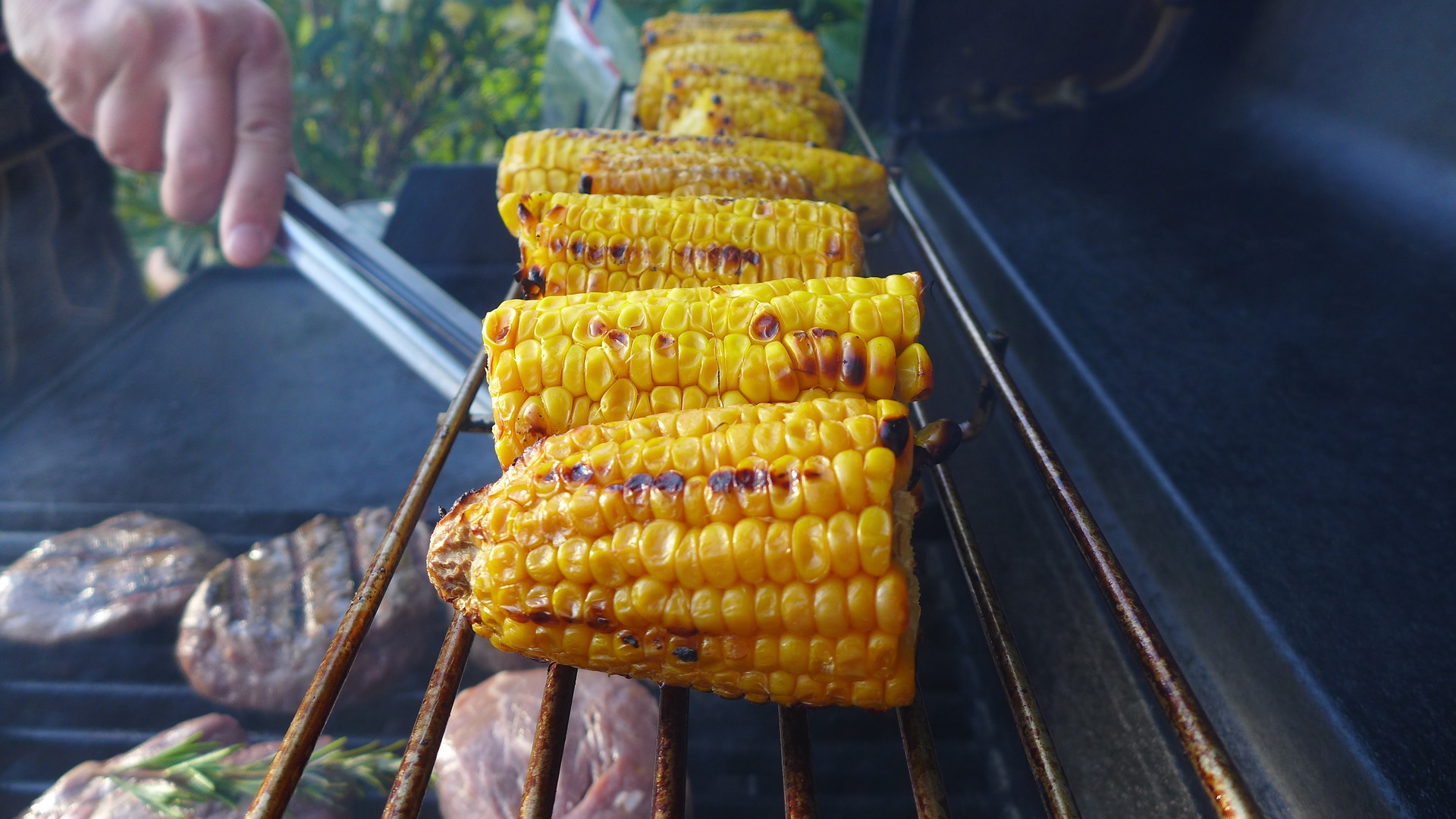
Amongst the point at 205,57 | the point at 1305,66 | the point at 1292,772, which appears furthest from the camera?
→ the point at 1305,66

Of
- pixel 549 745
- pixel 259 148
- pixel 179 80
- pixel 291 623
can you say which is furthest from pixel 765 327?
pixel 179 80

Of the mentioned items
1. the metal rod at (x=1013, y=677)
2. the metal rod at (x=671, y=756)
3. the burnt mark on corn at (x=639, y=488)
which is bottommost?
the metal rod at (x=671, y=756)

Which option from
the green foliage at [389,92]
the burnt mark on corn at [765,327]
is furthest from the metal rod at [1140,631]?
the green foliage at [389,92]

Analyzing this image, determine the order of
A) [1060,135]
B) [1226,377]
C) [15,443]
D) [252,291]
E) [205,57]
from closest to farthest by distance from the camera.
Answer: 1. [1226,377]
2. [205,57]
3. [15,443]
4. [1060,135]
5. [252,291]

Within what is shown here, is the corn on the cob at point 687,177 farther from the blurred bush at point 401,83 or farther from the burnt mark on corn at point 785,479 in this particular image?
the blurred bush at point 401,83

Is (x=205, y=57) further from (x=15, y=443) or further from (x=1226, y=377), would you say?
(x=1226, y=377)

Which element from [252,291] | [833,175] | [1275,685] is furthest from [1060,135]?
[252,291]

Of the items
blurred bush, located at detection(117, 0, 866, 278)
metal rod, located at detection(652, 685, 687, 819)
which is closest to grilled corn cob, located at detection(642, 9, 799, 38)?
blurred bush, located at detection(117, 0, 866, 278)

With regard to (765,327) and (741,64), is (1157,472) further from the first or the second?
(741,64)
